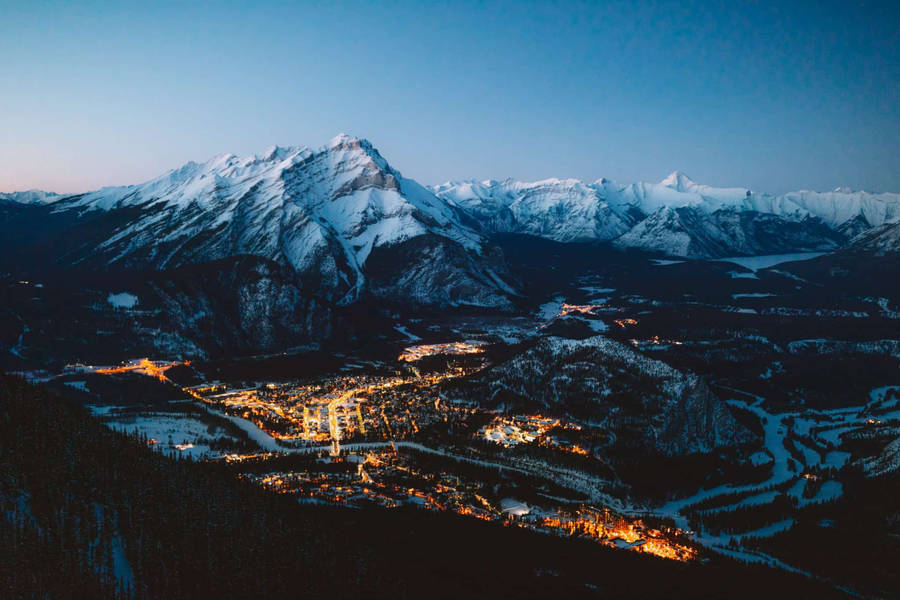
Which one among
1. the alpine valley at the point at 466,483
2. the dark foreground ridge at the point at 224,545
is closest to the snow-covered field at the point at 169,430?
the alpine valley at the point at 466,483

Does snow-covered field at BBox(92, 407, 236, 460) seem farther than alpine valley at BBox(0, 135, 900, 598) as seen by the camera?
Yes

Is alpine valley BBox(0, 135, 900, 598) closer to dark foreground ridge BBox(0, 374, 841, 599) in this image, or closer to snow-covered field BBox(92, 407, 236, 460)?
dark foreground ridge BBox(0, 374, 841, 599)

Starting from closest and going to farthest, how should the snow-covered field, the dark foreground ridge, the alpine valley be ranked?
the dark foreground ridge
the alpine valley
the snow-covered field

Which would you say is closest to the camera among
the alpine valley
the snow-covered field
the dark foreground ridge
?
the dark foreground ridge

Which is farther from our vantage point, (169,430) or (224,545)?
(169,430)

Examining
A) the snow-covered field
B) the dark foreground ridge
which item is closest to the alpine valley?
the dark foreground ridge

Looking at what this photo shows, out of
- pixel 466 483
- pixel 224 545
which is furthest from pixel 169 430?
pixel 224 545

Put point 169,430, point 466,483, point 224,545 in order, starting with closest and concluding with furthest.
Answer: point 224,545 → point 466,483 → point 169,430

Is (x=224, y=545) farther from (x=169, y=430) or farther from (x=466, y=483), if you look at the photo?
(x=169, y=430)

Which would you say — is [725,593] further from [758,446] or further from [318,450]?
[318,450]
